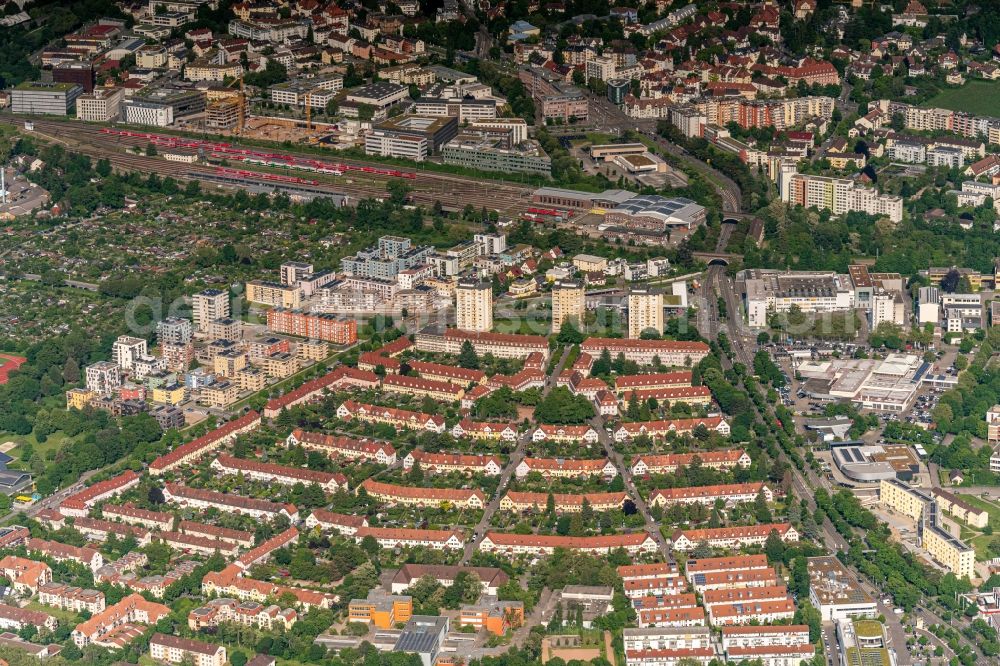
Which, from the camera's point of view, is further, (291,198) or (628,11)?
(628,11)

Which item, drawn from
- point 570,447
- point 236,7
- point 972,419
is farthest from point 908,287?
point 236,7

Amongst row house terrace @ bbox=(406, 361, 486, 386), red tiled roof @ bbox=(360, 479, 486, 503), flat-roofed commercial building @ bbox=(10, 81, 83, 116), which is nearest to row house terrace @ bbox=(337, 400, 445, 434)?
row house terrace @ bbox=(406, 361, 486, 386)

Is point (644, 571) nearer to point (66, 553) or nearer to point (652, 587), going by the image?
point (652, 587)

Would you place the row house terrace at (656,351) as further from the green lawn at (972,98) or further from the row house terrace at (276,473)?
the green lawn at (972,98)

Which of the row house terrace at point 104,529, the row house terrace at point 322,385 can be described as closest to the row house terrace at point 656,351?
the row house terrace at point 322,385

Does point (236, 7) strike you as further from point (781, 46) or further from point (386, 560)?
point (386, 560)

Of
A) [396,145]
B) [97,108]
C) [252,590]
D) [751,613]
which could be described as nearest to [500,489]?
[252,590]
